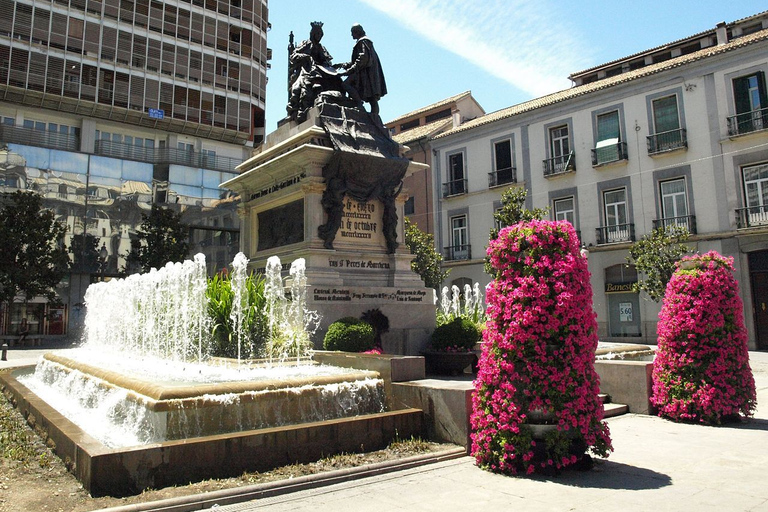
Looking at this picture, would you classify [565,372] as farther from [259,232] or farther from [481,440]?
[259,232]

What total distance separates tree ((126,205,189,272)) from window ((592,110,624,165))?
74.8 ft

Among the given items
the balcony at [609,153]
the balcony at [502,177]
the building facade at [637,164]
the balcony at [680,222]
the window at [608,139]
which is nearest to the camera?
the building facade at [637,164]

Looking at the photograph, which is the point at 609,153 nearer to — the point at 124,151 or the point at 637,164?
the point at 637,164

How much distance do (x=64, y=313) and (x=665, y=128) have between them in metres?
33.6

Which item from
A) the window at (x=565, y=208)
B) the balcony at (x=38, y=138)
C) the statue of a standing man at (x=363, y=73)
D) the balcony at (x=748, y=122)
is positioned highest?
the balcony at (x=38, y=138)

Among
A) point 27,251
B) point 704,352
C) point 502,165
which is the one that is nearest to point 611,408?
point 704,352

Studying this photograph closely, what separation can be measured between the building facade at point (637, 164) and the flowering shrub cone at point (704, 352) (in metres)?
20.9

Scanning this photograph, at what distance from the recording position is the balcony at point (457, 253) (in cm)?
3778

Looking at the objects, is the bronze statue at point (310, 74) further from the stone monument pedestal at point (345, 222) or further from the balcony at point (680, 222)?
the balcony at point (680, 222)

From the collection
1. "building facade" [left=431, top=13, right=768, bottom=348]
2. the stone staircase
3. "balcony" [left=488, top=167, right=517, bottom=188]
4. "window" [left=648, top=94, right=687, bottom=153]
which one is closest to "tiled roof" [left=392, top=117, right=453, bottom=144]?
"building facade" [left=431, top=13, right=768, bottom=348]

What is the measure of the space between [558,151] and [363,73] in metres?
23.2

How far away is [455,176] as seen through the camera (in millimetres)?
39625

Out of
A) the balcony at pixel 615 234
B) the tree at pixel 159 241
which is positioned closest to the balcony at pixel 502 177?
the balcony at pixel 615 234

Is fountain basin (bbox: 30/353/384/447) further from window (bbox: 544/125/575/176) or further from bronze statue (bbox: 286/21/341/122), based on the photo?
window (bbox: 544/125/575/176)
